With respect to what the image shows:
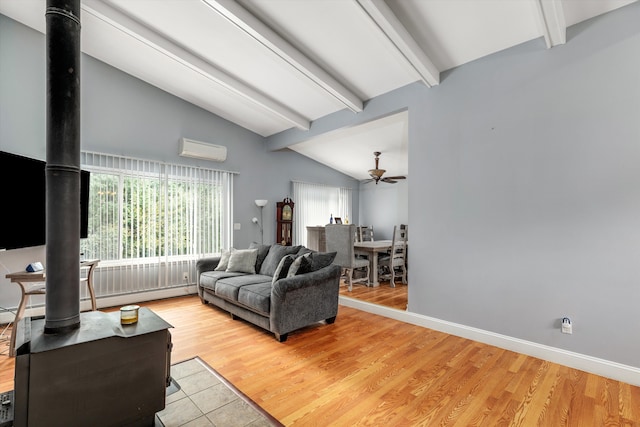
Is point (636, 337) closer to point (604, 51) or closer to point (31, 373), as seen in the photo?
point (604, 51)

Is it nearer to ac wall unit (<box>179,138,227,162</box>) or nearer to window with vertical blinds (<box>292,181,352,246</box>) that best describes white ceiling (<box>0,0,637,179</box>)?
ac wall unit (<box>179,138,227,162</box>)

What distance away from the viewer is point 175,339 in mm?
3158

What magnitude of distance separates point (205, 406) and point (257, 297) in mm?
1281

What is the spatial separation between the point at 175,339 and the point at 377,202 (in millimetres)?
6132

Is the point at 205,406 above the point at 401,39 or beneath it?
beneath

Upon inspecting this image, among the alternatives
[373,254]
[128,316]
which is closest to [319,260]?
[373,254]

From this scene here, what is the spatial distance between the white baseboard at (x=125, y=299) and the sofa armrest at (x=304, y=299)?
99.4 inches

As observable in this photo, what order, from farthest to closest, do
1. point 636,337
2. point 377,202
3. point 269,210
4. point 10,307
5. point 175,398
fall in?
point 377,202 < point 269,210 < point 10,307 < point 636,337 < point 175,398

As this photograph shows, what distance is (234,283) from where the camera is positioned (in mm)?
3711

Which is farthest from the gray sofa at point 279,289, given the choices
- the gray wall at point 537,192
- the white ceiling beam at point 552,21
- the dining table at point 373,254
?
the white ceiling beam at point 552,21

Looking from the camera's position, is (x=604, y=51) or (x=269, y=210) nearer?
(x=604, y=51)

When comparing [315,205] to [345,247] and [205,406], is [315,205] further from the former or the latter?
[205,406]

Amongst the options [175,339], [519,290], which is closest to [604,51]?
[519,290]

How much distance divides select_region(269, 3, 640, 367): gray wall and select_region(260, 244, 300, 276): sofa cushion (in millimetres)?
1632
